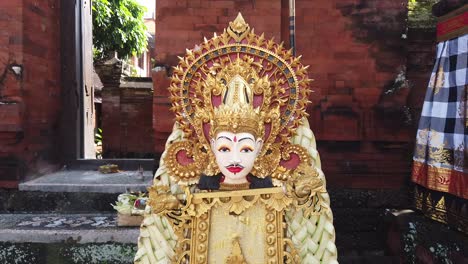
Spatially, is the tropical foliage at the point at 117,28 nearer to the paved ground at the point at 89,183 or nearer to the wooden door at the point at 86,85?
the wooden door at the point at 86,85

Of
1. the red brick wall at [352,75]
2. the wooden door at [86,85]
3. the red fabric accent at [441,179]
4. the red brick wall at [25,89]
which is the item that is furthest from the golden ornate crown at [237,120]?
the wooden door at [86,85]

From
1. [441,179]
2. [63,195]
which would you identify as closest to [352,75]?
[441,179]

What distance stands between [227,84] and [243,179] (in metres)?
0.58

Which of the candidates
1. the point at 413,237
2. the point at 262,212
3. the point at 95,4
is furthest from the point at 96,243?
the point at 95,4

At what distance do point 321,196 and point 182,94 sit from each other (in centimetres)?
107

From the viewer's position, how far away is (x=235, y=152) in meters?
2.21

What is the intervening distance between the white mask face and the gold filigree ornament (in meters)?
0.09

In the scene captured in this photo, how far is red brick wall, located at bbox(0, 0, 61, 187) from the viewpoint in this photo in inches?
180

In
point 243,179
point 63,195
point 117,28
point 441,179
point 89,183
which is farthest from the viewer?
point 117,28

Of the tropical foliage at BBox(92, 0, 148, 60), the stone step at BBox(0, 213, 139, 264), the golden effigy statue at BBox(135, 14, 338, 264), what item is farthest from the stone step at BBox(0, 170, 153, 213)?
the tropical foliage at BBox(92, 0, 148, 60)

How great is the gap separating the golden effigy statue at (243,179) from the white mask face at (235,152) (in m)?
0.05

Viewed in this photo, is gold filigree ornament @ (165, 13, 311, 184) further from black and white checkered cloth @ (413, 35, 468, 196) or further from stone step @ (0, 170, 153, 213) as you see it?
stone step @ (0, 170, 153, 213)

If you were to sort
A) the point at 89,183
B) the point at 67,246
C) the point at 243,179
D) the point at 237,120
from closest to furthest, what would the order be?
1. the point at 237,120
2. the point at 243,179
3. the point at 67,246
4. the point at 89,183

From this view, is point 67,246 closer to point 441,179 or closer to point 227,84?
point 227,84
